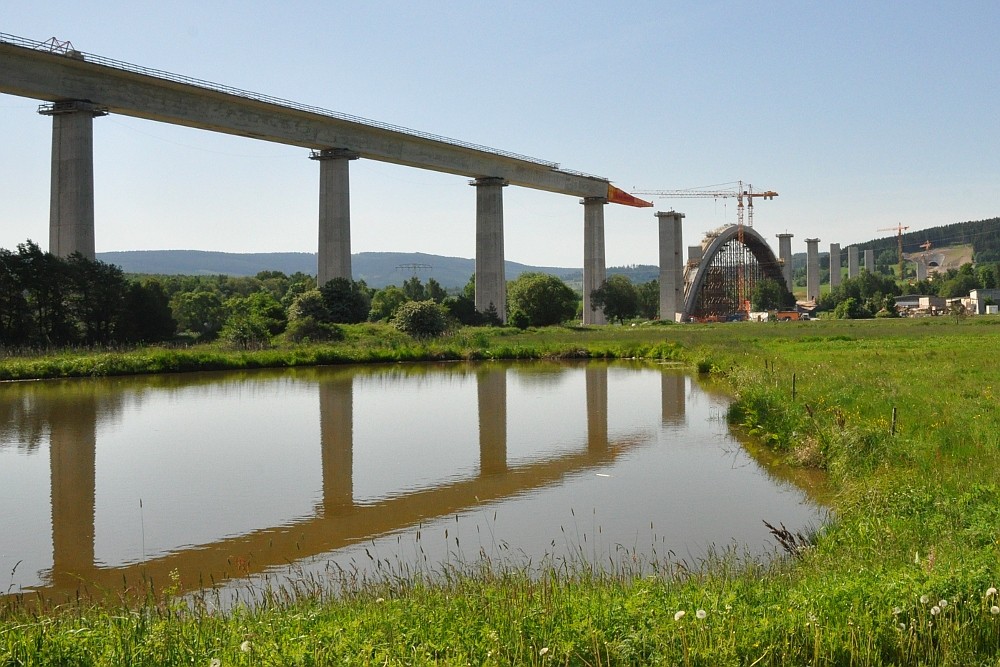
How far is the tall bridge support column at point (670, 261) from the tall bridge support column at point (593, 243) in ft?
65.1

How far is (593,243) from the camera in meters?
77.8

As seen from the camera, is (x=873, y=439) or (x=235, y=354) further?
(x=235, y=354)

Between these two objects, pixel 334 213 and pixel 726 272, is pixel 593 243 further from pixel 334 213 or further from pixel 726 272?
pixel 726 272

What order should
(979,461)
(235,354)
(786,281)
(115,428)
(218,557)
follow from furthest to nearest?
(786,281), (235,354), (115,428), (979,461), (218,557)

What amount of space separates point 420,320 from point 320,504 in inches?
1379

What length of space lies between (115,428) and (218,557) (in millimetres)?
11203

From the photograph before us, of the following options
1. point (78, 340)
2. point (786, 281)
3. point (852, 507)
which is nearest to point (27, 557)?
point (852, 507)

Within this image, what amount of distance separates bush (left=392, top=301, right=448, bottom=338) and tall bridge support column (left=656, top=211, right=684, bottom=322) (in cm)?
5284

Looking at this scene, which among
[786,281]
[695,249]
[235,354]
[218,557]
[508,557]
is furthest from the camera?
[786,281]

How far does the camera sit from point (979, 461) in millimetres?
10805

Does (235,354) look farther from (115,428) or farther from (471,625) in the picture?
(471,625)

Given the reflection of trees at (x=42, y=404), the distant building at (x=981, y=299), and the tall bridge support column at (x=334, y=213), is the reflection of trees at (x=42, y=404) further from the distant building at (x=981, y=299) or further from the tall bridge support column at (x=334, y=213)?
the distant building at (x=981, y=299)

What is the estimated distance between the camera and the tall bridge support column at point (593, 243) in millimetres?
77312

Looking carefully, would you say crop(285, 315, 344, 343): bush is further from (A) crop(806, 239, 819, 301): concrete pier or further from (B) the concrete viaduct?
(A) crop(806, 239, 819, 301): concrete pier
